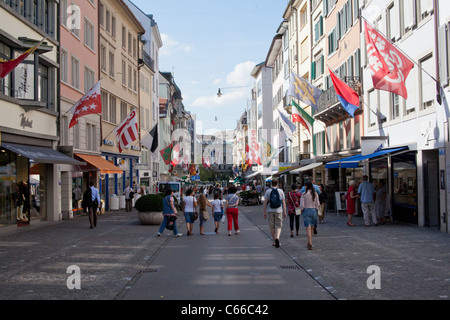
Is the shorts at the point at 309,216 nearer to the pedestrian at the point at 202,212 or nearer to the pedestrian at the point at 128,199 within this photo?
the pedestrian at the point at 202,212

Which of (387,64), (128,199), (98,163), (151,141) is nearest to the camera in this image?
(387,64)

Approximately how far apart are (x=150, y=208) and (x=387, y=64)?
10.8 m

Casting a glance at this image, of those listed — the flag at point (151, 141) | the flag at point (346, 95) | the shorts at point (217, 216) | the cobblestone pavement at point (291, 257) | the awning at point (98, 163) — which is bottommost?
the cobblestone pavement at point (291, 257)

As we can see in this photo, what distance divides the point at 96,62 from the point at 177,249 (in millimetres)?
22145

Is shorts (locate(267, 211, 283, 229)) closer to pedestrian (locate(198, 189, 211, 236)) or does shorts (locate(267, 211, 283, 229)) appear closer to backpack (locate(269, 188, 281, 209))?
backpack (locate(269, 188, 281, 209))

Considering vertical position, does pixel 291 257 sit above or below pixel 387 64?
below

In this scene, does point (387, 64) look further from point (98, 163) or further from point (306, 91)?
point (98, 163)

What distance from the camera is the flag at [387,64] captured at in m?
16.7

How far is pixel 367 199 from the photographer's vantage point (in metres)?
19.7

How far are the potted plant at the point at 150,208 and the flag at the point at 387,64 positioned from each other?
980 cm

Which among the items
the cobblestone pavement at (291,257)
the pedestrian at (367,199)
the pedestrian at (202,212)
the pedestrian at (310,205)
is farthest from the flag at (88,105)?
the pedestrian at (310,205)

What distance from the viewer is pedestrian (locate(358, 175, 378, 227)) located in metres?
19.5

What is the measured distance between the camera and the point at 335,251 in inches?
505

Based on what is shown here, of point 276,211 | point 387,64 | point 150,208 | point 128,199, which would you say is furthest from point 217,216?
point 128,199
